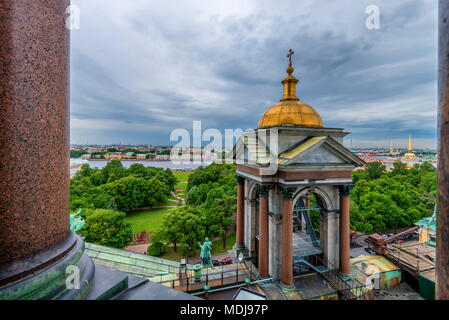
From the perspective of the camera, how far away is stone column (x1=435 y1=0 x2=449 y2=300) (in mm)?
2326

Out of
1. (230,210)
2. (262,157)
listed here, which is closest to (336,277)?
(262,157)

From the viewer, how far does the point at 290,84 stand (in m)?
17.6

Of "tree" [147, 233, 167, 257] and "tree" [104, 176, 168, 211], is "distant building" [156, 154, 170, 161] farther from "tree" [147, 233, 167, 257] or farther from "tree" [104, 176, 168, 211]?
"tree" [147, 233, 167, 257]

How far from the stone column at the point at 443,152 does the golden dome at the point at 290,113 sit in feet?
43.8

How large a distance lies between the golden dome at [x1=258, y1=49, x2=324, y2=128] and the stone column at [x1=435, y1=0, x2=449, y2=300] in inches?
526

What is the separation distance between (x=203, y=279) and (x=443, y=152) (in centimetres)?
1517

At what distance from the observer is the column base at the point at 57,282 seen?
9.95 ft

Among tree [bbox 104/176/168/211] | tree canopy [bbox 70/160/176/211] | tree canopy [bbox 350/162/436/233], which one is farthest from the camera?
tree [bbox 104/176/168/211]

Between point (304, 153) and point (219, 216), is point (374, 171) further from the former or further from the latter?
point (304, 153)

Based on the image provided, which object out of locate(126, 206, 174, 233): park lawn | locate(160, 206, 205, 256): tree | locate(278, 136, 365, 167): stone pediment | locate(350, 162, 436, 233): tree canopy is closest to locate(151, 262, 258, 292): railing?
locate(278, 136, 365, 167): stone pediment

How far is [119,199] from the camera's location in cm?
4900

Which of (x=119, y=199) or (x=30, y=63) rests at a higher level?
(x=30, y=63)
